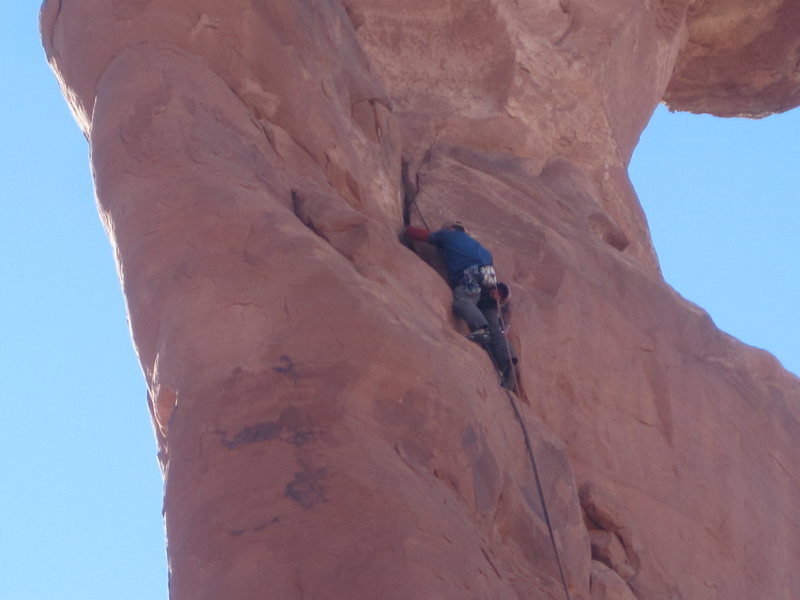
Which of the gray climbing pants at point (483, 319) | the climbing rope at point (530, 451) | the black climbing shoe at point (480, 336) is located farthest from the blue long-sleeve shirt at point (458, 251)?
the black climbing shoe at point (480, 336)

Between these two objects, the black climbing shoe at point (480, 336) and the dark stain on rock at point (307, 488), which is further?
the black climbing shoe at point (480, 336)

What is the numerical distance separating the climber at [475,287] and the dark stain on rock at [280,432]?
283 cm

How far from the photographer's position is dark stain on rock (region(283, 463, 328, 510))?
25.0ft

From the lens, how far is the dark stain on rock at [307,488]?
763 centimetres

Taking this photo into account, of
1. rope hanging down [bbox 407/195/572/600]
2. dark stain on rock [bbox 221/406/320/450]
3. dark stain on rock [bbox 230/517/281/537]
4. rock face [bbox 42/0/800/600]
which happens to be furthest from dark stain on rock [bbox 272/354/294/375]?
rope hanging down [bbox 407/195/572/600]

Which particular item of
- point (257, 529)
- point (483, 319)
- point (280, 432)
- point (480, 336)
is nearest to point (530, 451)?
point (480, 336)

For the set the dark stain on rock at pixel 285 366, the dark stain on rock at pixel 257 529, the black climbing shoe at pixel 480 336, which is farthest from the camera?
the black climbing shoe at pixel 480 336

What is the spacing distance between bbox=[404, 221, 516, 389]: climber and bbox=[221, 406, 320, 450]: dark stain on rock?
283 cm

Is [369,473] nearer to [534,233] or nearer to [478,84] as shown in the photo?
[534,233]

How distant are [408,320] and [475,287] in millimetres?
2086

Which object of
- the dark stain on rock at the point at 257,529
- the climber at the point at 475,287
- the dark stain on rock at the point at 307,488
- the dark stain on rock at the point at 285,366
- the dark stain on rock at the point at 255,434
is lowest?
the dark stain on rock at the point at 257,529

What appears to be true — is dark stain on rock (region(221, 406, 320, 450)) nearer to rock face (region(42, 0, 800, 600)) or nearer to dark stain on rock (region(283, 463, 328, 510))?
rock face (region(42, 0, 800, 600))

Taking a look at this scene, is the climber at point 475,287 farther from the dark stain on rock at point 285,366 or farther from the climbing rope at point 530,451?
the dark stain on rock at point 285,366

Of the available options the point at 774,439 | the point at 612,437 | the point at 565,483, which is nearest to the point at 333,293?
the point at 565,483
